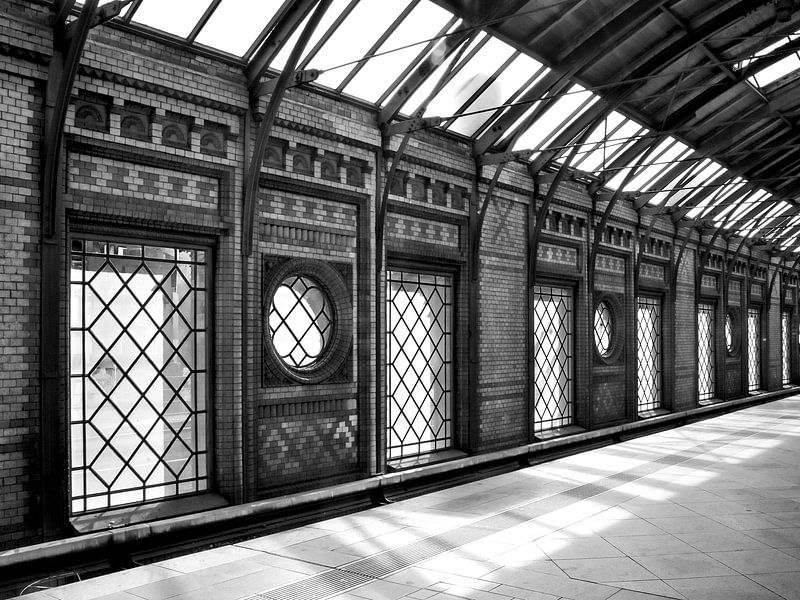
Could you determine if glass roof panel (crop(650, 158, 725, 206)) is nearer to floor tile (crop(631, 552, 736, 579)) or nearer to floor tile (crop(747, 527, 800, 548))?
floor tile (crop(747, 527, 800, 548))

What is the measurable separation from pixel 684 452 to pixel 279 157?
7988 millimetres

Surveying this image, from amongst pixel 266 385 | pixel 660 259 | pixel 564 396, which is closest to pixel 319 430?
pixel 266 385

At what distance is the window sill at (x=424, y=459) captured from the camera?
31.4 feet

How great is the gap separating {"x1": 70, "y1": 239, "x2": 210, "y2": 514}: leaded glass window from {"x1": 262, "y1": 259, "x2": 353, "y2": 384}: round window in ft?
2.51

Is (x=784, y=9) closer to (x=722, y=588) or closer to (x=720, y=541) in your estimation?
(x=720, y=541)

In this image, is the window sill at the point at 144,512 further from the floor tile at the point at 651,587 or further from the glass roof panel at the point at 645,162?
the glass roof panel at the point at 645,162

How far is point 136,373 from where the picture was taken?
693 centimetres

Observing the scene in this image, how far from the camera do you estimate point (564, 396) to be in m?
13.3

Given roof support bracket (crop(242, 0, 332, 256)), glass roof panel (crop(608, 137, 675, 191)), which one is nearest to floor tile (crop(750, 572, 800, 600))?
roof support bracket (crop(242, 0, 332, 256))

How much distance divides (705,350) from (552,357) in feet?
27.9

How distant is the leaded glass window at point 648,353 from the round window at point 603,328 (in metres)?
0.94

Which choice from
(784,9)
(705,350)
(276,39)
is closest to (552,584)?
(276,39)

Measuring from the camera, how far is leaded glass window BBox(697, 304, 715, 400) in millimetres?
19156

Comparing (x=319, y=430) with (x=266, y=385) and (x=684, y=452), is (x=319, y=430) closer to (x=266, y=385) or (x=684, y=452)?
(x=266, y=385)
